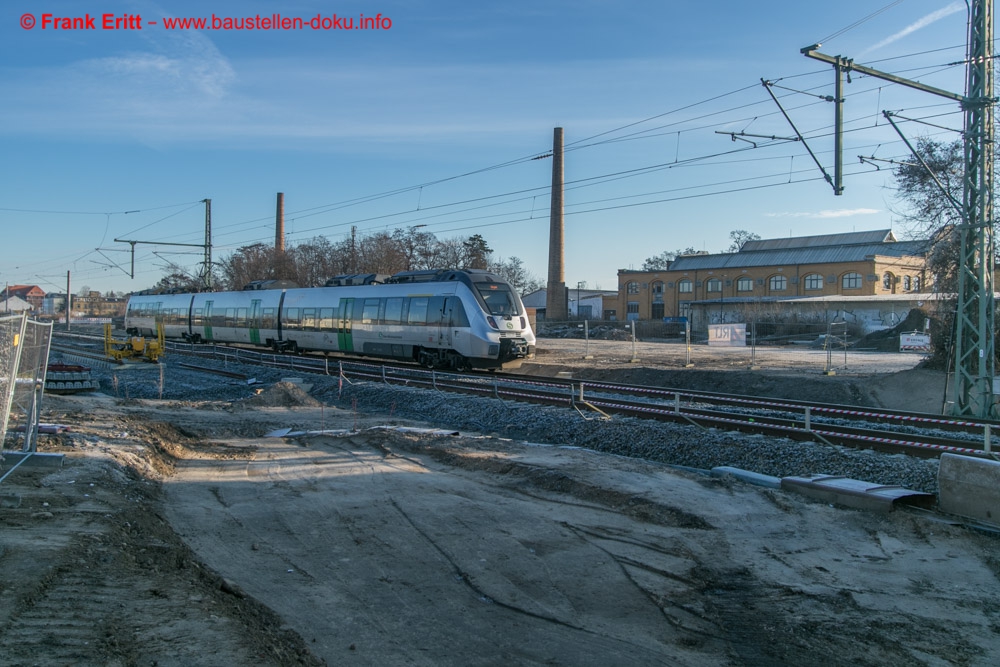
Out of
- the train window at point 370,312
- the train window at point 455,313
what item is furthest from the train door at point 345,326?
the train window at point 455,313

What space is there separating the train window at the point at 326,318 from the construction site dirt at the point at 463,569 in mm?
18261

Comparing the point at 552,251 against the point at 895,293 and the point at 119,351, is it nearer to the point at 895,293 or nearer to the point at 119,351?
the point at 895,293

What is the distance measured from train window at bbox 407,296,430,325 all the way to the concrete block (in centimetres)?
1749

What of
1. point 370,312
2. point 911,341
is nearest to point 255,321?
point 370,312

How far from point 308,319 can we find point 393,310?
22.8 ft

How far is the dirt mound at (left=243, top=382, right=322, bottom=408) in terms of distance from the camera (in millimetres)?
18578

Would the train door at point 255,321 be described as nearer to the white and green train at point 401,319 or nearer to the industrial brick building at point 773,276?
the white and green train at point 401,319

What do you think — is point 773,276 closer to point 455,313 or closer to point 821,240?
point 821,240

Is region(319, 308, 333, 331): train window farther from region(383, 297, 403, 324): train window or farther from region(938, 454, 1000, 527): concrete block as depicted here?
region(938, 454, 1000, 527): concrete block

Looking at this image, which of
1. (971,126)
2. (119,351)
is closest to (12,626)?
(971,126)

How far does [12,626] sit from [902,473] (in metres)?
10.4

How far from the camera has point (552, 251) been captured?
58938 mm

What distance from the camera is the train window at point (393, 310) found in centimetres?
2511

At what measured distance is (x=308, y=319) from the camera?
30719 millimetres
